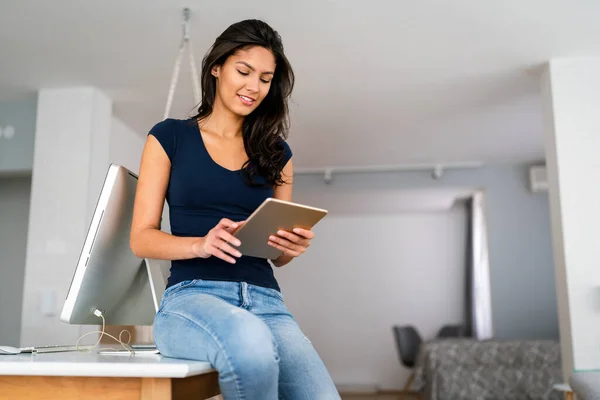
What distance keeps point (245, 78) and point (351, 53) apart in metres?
2.17

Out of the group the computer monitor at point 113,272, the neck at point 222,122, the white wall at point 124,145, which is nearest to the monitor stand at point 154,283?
the computer monitor at point 113,272

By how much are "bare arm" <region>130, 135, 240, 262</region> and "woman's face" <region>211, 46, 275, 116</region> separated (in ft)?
0.73

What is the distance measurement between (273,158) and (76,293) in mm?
551

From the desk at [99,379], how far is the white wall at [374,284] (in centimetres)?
647

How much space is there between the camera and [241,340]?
3.44 ft

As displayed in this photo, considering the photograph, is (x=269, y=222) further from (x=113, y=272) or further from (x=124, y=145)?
(x=124, y=145)

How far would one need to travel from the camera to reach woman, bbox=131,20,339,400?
3.54 feet

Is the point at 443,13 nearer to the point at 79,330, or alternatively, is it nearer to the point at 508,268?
the point at 79,330

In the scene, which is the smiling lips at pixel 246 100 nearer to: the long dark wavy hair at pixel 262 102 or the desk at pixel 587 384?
the long dark wavy hair at pixel 262 102

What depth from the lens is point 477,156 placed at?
19.0 ft

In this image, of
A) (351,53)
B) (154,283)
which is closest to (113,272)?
(154,283)

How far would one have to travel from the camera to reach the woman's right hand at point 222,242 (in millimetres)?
1158

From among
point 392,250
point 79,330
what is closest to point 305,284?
point 392,250

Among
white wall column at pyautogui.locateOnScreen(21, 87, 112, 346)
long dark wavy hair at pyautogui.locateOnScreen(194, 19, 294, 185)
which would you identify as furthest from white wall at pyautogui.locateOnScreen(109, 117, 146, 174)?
long dark wavy hair at pyautogui.locateOnScreen(194, 19, 294, 185)
